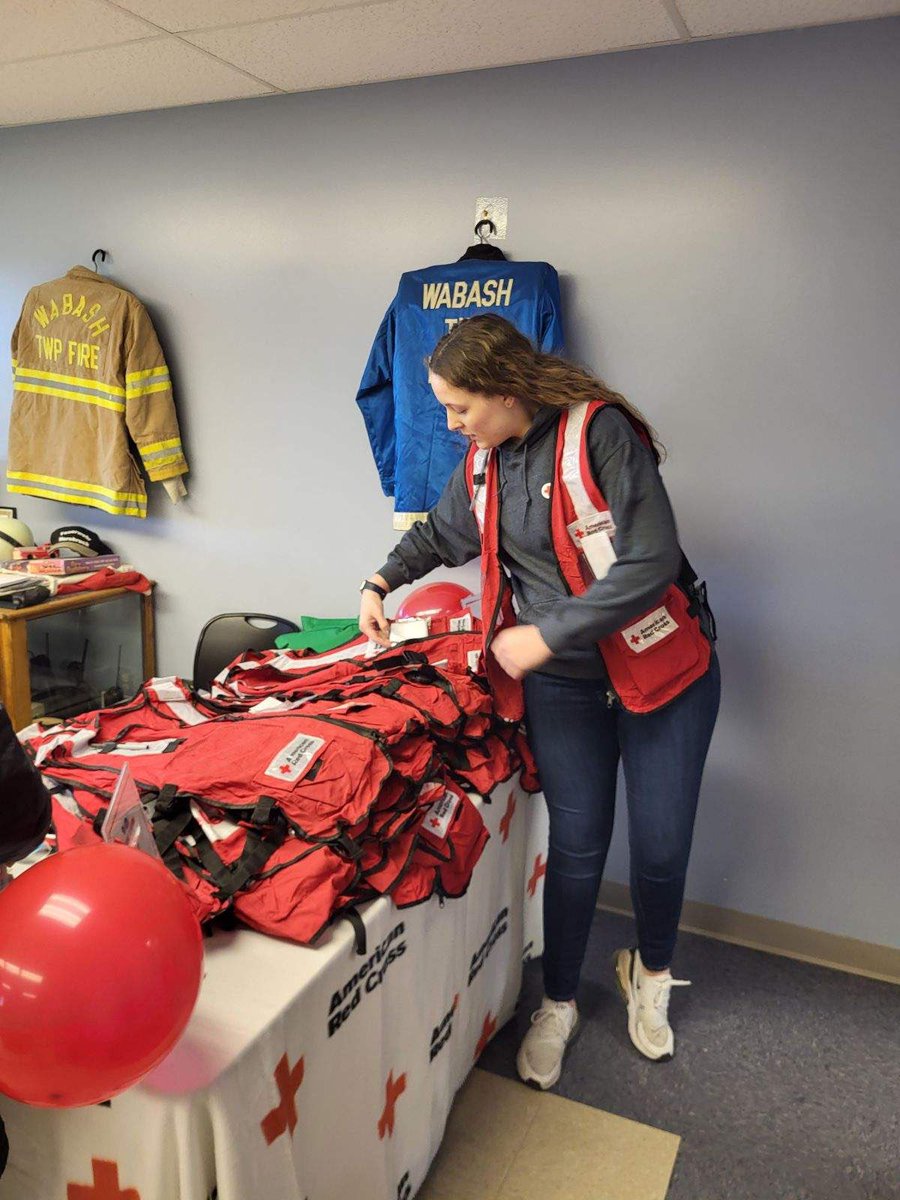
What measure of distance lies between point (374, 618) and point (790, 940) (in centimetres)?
150

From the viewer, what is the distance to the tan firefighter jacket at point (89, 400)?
2939 mm

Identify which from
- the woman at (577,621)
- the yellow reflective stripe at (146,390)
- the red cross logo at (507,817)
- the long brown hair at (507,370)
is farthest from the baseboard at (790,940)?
the yellow reflective stripe at (146,390)

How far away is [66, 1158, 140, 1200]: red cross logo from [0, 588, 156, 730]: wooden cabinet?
205cm

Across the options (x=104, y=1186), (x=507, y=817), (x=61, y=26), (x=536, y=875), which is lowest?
(x=536, y=875)

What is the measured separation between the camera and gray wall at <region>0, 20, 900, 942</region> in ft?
6.95

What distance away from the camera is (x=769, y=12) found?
76.5 inches

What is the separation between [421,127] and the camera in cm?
249

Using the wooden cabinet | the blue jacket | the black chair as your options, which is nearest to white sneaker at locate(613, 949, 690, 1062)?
the blue jacket

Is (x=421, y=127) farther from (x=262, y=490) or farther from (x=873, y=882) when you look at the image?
(x=873, y=882)

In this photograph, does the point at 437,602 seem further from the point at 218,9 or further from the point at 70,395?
the point at 70,395

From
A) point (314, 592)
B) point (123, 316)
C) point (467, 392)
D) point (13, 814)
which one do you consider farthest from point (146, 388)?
point (13, 814)

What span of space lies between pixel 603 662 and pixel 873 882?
3.84 ft

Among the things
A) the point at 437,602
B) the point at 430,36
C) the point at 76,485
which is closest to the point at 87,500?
the point at 76,485

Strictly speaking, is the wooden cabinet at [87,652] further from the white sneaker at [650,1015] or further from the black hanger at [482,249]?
the white sneaker at [650,1015]
